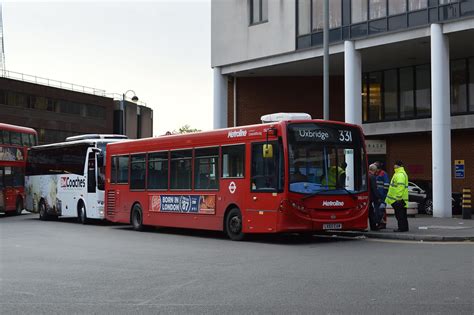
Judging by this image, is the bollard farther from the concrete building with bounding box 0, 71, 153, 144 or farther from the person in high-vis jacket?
the concrete building with bounding box 0, 71, 153, 144

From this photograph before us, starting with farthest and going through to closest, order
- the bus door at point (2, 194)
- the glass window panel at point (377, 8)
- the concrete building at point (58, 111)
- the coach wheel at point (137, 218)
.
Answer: the concrete building at point (58, 111), the bus door at point (2, 194), the glass window panel at point (377, 8), the coach wheel at point (137, 218)

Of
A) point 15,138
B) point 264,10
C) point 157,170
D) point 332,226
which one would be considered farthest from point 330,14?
point 15,138

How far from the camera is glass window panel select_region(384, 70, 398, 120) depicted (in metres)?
32.7

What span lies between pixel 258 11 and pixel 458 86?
10.1 metres

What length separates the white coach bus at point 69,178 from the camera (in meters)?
24.8

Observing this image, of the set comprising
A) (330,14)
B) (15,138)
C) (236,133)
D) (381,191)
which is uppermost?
(330,14)

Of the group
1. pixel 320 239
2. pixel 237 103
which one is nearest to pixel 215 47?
pixel 237 103

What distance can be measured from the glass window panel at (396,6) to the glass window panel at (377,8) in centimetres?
23

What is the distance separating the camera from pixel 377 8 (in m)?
27.3

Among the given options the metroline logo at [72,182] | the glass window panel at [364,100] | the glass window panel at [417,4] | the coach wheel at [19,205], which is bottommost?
the coach wheel at [19,205]

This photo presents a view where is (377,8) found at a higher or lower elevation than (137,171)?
higher

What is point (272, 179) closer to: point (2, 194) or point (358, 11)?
point (358, 11)

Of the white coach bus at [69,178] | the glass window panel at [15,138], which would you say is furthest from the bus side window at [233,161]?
the glass window panel at [15,138]

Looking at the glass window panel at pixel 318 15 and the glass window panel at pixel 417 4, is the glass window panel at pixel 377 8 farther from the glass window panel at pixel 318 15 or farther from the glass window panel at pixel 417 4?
the glass window panel at pixel 318 15
